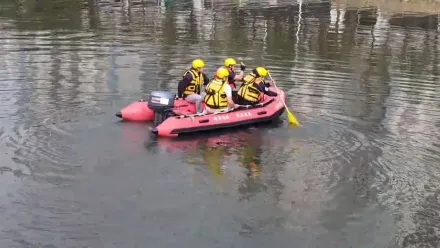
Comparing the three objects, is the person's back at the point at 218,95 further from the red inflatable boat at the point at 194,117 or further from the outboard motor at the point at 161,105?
the outboard motor at the point at 161,105

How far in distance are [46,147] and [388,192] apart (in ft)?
24.7

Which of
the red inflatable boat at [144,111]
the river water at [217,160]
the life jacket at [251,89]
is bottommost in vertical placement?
the river water at [217,160]

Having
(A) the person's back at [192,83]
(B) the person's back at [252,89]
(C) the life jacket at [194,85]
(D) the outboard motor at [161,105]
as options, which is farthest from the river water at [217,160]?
(C) the life jacket at [194,85]

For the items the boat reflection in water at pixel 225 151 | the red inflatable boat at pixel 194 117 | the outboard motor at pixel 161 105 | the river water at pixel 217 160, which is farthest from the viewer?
the outboard motor at pixel 161 105

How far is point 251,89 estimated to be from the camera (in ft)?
53.0

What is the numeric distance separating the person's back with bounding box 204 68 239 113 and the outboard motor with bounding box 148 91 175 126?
0.95 metres

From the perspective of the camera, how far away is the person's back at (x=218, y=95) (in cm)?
1538

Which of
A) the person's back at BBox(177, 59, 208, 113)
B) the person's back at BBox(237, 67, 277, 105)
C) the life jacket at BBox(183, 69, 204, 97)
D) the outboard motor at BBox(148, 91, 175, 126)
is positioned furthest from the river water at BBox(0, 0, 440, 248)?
the life jacket at BBox(183, 69, 204, 97)

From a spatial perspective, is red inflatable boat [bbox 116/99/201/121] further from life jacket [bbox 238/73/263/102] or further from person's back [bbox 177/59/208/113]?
life jacket [bbox 238/73/263/102]

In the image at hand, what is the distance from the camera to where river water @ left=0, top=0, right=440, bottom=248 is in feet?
33.7

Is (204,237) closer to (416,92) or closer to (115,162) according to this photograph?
(115,162)

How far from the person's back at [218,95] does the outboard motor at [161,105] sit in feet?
3.12

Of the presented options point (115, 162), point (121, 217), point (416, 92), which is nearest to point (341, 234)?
point (121, 217)

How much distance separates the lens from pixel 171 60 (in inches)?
966
